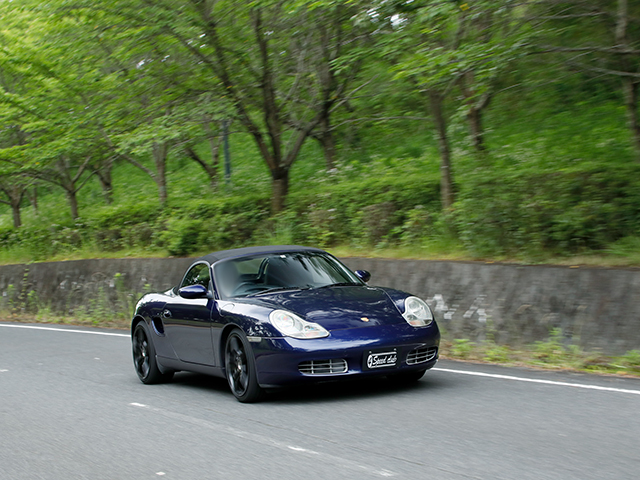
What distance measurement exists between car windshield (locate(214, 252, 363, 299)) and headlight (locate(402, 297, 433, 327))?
923mm

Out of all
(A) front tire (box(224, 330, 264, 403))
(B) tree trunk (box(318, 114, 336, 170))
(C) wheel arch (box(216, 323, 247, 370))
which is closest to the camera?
(A) front tire (box(224, 330, 264, 403))

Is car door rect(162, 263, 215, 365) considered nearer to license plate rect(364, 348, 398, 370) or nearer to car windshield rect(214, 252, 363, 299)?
car windshield rect(214, 252, 363, 299)

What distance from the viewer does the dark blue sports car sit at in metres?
6.94

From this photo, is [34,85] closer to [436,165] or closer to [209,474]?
[436,165]

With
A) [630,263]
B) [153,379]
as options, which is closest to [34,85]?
[153,379]

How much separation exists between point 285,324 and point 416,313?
1.30 meters

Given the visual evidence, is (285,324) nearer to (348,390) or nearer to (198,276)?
(348,390)

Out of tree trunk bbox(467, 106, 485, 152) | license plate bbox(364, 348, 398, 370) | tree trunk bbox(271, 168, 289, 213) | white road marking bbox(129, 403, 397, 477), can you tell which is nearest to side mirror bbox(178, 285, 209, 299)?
white road marking bbox(129, 403, 397, 477)

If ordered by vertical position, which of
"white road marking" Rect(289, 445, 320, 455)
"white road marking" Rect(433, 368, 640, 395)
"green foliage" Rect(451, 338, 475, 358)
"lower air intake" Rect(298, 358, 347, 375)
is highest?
"lower air intake" Rect(298, 358, 347, 375)

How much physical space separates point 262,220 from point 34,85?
30.5 ft

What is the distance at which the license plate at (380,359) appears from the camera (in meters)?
6.93

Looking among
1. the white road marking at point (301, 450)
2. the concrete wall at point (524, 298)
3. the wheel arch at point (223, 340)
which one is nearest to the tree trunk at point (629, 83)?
the concrete wall at point (524, 298)

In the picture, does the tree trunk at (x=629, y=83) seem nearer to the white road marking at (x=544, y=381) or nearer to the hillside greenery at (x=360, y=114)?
the hillside greenery at (x=360, y=114)

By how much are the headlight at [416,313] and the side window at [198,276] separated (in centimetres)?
221
